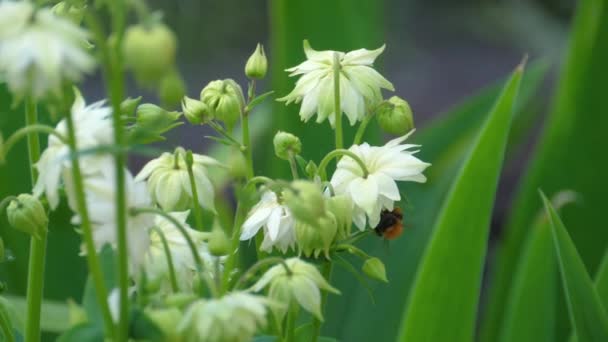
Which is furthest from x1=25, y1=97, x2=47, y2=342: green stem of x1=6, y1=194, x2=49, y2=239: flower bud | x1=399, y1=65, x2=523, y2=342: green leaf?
x1=399, y1=65, x2=523, y2=342: green leaf

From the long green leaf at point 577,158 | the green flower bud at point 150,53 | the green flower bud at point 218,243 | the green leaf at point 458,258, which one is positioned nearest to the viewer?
the green flower bud at point 150,53

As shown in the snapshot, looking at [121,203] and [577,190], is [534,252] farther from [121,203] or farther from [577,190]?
[121,203]

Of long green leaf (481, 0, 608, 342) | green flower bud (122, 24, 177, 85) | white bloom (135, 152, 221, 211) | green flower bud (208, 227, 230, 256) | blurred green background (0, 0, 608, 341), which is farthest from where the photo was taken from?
long green leaf (481, 0, 608, 342)

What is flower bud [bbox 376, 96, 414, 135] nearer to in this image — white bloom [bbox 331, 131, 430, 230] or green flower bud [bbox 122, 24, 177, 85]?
white bloom [bbox 331, 131, 430, 230]

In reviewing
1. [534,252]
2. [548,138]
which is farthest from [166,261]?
[548,138]

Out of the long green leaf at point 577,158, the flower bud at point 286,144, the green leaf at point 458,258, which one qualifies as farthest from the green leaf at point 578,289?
the long green leaf at point 577,158

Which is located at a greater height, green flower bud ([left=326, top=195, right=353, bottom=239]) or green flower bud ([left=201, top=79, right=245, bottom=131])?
green flower bud ([left=201, top=79, right=245, bottom=131])

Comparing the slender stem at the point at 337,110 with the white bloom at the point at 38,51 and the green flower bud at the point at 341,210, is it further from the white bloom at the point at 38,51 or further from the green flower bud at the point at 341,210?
the white bloom at the point at 38,51
